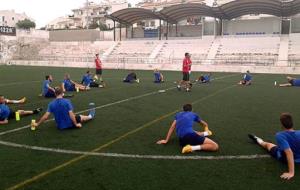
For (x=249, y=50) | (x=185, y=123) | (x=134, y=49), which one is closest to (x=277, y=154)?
(x=185, y=123)

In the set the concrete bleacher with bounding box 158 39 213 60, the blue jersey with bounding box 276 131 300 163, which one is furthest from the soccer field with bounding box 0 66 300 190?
the concrete bleacher with bounding box 158 39 213 60

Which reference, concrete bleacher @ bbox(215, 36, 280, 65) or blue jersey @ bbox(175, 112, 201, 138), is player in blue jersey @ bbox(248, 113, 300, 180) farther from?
concrete bleacher @ bbox(215, 36, 280, 65)

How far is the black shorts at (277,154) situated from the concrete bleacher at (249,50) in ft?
116

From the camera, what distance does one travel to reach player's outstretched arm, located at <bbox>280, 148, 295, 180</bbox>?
604cm

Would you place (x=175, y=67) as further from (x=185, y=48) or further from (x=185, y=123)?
(x=185, y=123)

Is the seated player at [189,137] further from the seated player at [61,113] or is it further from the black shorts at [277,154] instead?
the seated player at [61,113]

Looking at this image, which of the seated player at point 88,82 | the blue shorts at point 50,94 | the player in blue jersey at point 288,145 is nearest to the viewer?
the player in blue jersey at point 288,145

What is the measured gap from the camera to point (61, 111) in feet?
30.5

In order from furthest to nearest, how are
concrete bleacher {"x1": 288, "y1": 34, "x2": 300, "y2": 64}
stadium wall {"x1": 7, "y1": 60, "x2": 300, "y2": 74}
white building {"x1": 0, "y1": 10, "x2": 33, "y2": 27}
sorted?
white building {"x1": 0, "y1": 10, "x2": 33, "y2": 27} → concrete bleacher {"x1": 288, "y1": 34, "x2": 300, "y2": 64} → stadium wall {"x1": 7, "y1": 60, "x2": 300, "y2": 74}

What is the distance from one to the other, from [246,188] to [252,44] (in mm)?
44037

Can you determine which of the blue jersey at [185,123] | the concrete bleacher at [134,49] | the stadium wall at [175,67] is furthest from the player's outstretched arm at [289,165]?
the concrete bleacher at [134,49]

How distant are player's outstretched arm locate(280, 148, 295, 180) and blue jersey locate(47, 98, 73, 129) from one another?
17.2ft

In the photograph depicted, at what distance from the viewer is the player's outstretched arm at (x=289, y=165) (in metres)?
6.04

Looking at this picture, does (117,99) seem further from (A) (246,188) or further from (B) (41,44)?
(B) (41,44)
